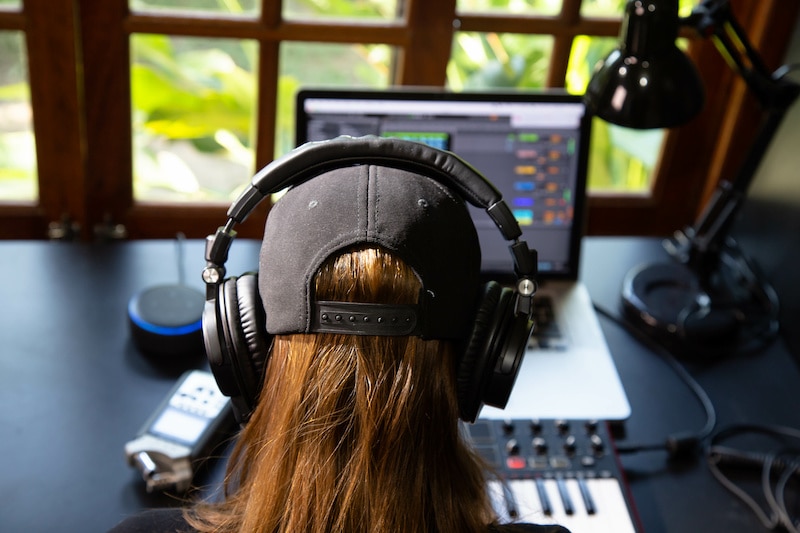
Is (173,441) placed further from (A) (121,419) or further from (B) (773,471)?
(B) (773,471)

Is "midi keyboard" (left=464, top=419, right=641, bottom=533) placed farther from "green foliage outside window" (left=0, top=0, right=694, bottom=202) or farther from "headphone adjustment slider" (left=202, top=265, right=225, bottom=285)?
"green foliage outside window" (left=0, top=0, right=694, bottom=202)

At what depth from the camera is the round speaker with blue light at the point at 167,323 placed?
4.50ft

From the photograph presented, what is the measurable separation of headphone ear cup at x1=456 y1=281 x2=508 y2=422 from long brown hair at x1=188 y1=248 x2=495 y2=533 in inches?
1.6

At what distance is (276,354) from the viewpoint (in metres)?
0.79

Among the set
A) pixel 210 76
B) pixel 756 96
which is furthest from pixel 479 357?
pixel 210 76

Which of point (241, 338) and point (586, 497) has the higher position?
point (241, 338)

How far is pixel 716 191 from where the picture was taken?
1581 mm

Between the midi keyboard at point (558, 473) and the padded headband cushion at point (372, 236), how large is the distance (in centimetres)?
43

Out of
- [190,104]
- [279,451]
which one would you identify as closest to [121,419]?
[279,451]

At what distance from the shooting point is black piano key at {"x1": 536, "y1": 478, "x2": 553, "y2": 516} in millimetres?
1185

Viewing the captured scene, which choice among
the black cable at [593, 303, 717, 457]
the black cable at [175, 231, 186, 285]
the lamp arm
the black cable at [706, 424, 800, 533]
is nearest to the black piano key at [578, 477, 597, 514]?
the black cable at [593, 303, 717, 457]

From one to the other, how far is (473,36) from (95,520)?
1231 millimetres

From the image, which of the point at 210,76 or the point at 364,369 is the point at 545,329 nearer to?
the point at 364,369

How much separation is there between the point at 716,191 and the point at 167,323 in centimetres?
96
